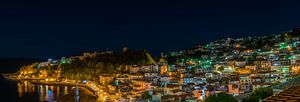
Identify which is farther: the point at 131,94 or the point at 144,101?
the point at 131,94

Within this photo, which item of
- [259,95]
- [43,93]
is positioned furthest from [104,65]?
[259,95]

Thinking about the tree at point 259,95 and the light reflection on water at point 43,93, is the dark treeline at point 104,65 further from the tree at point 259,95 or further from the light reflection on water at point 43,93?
the tree at point 259,95

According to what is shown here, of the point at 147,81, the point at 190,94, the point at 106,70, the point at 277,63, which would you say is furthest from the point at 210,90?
the point at 106,70

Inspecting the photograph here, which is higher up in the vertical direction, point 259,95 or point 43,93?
point 259,95

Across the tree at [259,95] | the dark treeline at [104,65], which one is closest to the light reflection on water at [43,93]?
the dark treeline at [104,65]

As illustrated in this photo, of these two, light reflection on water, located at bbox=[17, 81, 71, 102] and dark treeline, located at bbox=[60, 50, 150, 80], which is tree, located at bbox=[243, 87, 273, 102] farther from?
dark treeline, located at bbox=[60, 50, 150, 80]

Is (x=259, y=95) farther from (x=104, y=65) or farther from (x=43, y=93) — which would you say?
(x=104, y=65)

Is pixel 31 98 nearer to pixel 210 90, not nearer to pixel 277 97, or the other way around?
pixel 210 90

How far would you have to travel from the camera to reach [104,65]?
35.3m

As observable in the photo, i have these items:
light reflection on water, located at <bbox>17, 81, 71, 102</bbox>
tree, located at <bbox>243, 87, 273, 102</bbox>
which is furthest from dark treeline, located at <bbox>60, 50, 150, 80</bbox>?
tree, located at <bbox>243, 87, 273, 102</bbox>

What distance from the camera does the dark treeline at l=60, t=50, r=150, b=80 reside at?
33500 mm

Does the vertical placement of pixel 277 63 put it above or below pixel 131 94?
above

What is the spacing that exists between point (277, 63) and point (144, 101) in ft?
44.7

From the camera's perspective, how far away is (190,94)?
57.4 feet
